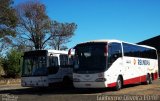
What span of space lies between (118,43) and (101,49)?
84.6 inches

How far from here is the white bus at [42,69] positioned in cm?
2564

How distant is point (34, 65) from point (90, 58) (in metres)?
4.86

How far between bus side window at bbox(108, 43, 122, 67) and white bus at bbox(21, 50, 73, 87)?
4.63 m

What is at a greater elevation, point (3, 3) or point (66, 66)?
point (3, 3)

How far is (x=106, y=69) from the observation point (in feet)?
73.9

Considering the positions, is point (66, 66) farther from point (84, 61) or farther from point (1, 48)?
point (1, 48)

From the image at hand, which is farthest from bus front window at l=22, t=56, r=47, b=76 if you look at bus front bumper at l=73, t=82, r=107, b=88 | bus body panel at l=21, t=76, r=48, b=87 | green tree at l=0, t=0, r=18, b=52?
green tree at l=0, t=0, r=18, b=52

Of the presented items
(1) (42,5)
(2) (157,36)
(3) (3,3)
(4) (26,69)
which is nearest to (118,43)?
(4) (26,69)

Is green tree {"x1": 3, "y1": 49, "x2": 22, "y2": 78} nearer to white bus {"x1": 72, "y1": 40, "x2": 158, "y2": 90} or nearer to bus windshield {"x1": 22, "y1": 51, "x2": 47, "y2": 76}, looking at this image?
bus windshield {"x1": 22, "y1": 51, "x2": 47, "y2": 76}

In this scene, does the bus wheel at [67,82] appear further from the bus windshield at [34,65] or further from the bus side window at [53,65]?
the bus windshield at [34,65]

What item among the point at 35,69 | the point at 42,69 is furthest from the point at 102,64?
the point at 35,69

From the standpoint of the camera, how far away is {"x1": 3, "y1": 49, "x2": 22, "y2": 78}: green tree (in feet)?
169

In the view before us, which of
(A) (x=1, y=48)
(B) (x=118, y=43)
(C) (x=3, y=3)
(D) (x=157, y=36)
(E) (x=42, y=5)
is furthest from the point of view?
(E) (x=42, y=5)

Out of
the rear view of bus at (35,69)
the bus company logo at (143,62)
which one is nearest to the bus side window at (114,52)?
the bus company logo at (143,62)
